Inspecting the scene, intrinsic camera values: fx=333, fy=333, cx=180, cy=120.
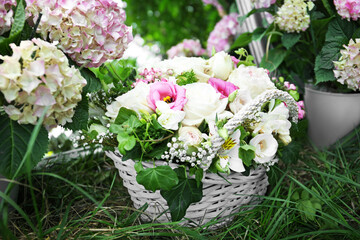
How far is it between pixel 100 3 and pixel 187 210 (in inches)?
20.7

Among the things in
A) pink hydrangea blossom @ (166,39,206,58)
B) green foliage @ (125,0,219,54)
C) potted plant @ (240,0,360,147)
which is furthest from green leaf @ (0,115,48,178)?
green foliage @ (125,0,219,54)

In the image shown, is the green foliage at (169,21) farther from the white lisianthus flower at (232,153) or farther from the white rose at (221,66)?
the white lisianthus flower at (232,153)

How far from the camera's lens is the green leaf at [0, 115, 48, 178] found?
64cm

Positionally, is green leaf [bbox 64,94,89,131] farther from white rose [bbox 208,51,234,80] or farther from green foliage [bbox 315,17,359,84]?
green foliage [bbox 315,17,359,84]

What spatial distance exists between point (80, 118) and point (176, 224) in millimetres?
350

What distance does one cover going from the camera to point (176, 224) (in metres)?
0.83

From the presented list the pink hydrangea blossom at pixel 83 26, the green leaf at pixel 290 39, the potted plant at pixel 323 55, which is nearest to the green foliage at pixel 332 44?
the potted plant at pixel 323 55

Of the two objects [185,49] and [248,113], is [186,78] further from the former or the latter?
[185,49]

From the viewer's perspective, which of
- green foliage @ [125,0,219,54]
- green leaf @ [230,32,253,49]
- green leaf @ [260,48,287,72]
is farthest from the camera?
green foliage @ [125,0,219,54]

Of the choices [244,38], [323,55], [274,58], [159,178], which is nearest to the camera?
[159,178]

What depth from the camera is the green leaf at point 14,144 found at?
0.64 m

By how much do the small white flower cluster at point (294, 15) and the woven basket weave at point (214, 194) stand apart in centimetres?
43

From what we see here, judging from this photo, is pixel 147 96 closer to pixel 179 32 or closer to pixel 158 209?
pixel 158 209

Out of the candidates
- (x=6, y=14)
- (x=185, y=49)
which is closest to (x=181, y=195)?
(x=6, y=14)
